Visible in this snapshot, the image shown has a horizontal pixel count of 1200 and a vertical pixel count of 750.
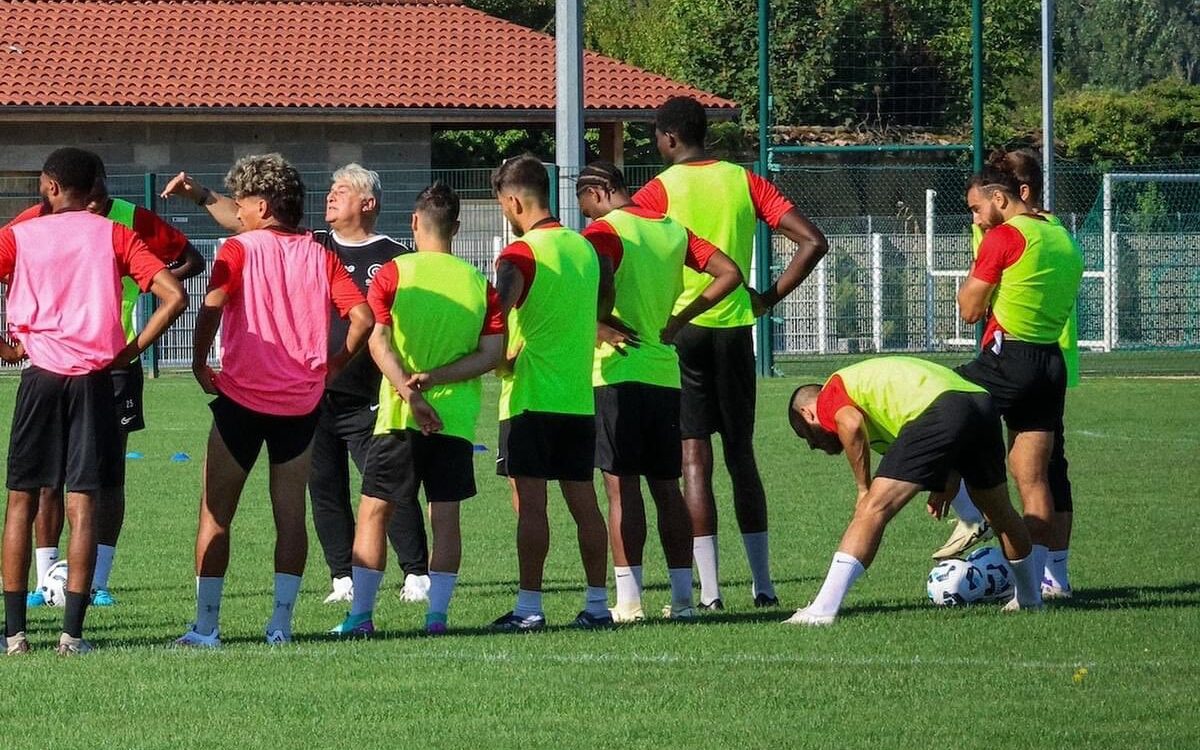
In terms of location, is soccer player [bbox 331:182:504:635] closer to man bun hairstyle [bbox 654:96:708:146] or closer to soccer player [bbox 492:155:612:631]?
soccer player [bbox 492:155:612:631]

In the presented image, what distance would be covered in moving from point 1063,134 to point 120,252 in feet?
168

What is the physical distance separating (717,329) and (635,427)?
32.7 inches

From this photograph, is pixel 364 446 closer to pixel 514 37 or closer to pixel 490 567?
pixel 490 567

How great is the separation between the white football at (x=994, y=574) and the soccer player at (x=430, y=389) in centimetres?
256

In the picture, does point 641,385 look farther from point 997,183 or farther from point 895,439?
point 997,183

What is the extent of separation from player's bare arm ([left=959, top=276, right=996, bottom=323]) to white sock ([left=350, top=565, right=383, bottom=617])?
10.0 ft

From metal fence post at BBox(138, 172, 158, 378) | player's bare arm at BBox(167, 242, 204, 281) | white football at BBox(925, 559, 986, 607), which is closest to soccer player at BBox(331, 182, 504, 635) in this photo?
player's bare arm at BBox(167, 242, 204, 281)

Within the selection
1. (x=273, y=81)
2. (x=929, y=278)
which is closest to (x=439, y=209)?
(x=929, y=278)

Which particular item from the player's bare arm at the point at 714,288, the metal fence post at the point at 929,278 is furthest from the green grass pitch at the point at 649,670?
the metal fence post at the point at 929,278

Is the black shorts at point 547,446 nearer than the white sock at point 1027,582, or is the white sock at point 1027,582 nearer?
the black shorts at point 547,446

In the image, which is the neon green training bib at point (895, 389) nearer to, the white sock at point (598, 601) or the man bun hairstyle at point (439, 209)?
the white sock at point (598, 601)

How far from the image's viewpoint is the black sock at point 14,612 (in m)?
7.45

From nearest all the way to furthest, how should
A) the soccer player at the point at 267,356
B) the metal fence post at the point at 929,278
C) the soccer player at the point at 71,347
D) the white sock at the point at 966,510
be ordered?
1. the soccer player at the point at 71,347
2. the soccer player at the point at 267,356
3. the white sock at the point at 966,510
4. the metal fence post at the point at 929,278

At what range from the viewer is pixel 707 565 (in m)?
8.90
